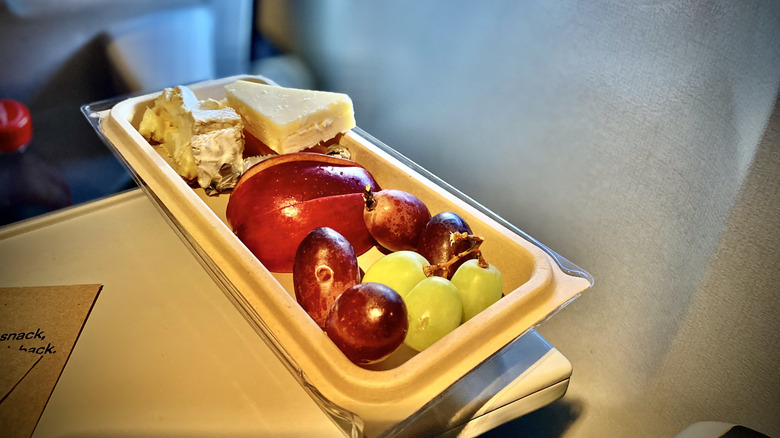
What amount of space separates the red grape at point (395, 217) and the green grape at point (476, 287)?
0.34 ft

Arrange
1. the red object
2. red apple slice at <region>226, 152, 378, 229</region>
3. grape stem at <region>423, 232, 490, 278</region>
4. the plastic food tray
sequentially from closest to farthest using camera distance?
the plastic food tray → grape stem at <region>423, 232, 490, 278</region> → red apple slice at <region>226, 152, 378, 229</region> → the red object

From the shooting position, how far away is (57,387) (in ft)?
1.84

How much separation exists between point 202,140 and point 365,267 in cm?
29

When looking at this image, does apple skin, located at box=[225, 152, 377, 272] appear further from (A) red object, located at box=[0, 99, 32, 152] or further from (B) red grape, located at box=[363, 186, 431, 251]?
(A) red object, located at box=[0, 99, 32, 152]

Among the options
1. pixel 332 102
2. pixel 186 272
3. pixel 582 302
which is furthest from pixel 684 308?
pixel 186 272

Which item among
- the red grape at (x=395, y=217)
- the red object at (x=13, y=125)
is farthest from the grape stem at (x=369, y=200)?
the red object at (x=13, y=125)

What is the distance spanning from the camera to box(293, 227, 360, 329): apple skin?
526 mm

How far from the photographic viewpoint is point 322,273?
528mm

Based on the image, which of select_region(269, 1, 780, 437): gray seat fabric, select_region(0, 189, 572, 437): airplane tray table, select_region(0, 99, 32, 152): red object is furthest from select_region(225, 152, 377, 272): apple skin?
select_region(0, 99, 32, 152): red object

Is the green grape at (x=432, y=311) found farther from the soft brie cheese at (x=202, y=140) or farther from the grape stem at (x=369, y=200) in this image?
the soft brie cheese at (x=202, y=140)

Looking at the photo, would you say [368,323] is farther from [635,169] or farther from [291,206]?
[635,169]

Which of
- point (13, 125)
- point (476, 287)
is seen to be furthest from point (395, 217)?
point (13, 125)

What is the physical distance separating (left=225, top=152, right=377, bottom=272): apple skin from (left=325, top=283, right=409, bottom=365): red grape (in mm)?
179

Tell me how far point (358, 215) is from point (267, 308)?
0.20 m
